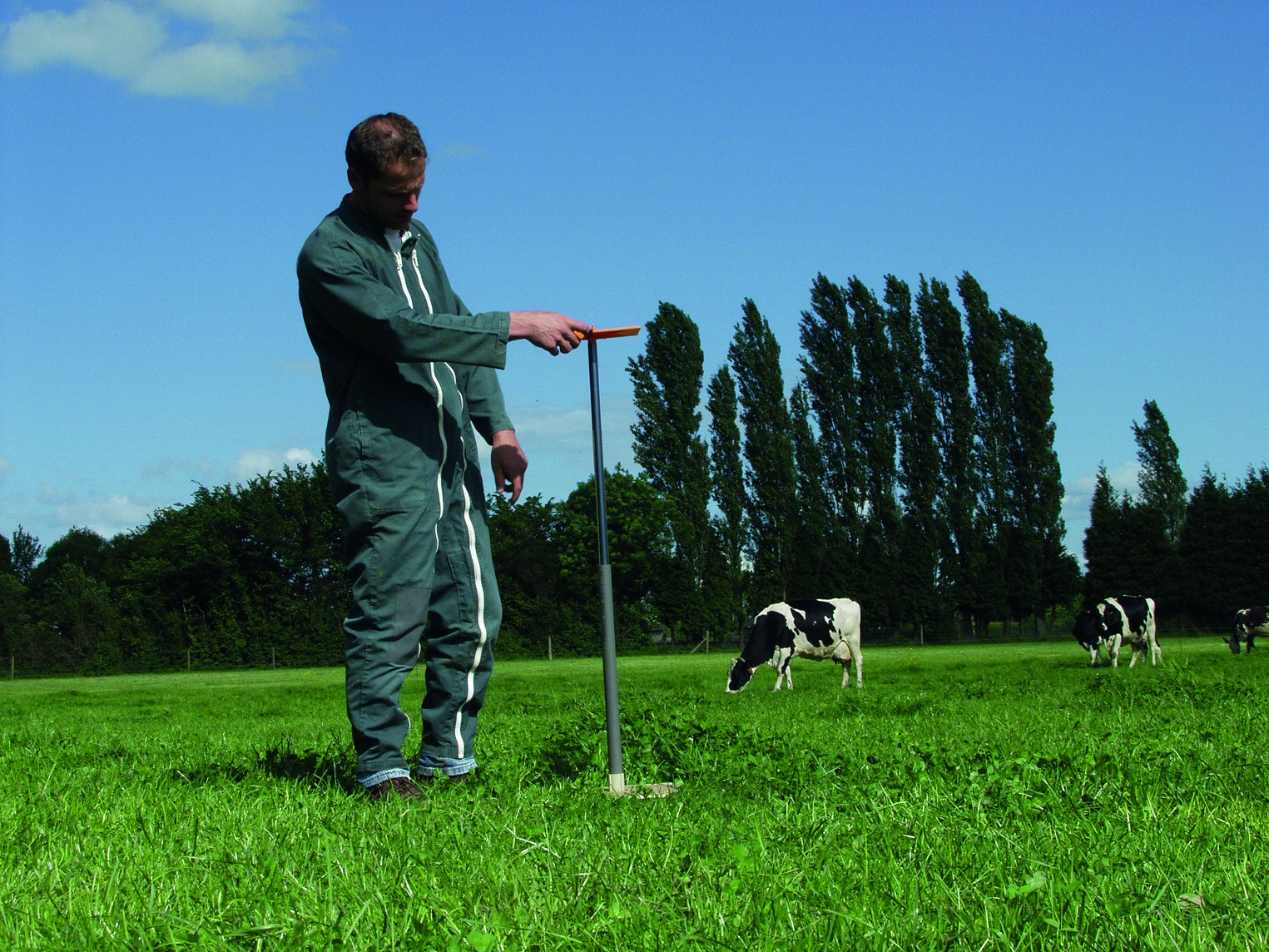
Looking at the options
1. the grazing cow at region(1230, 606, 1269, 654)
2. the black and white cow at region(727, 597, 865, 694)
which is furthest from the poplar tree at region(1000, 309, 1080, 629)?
the black and white cow at region(727, 597, 865, 694)

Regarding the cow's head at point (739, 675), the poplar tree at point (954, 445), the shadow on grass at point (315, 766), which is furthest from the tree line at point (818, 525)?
the shadow on grass at point (315, 766)

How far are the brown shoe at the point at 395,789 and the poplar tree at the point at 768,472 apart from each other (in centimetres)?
4816

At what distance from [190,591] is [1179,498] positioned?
49.8 meters

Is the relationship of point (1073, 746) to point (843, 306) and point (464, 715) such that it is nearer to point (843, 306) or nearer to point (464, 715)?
point (464, 715)

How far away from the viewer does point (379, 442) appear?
11.7ft

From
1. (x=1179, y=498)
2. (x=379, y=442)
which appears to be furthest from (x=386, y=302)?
(x=1179, y=498)

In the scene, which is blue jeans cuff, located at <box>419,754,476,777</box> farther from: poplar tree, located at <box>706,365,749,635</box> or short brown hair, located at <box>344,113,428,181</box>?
poplar tree, located at <box>706,365,749,635</box>

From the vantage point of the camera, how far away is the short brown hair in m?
3.62

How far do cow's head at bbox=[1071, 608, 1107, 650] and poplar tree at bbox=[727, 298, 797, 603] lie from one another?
27593mm

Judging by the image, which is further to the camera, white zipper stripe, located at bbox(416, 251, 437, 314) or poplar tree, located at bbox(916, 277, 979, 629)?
poplar tree, located at bbox(916, 277, 979, 629)

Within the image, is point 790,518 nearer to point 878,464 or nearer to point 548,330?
point 878,464

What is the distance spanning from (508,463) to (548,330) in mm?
621

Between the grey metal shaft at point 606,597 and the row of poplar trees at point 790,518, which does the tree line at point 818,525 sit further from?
the grey metal shaft at point 606,597

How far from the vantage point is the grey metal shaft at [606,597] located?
3.49 metres
